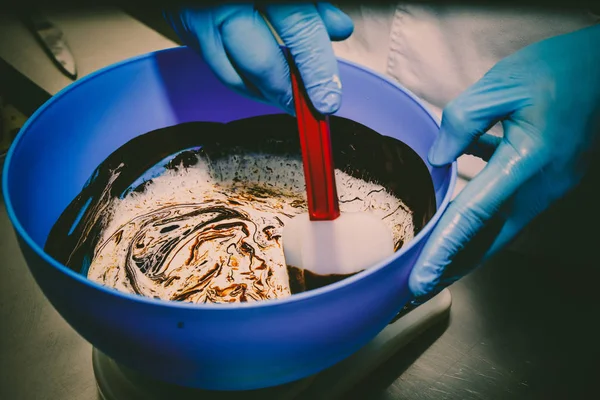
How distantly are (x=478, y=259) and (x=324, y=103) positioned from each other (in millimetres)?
290

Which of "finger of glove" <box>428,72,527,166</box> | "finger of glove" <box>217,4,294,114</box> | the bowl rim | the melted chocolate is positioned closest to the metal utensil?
the melted chocolate

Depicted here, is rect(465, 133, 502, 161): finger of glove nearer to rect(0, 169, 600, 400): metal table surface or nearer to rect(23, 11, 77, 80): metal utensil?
rect(0, 169, 600, 400): metal table surface

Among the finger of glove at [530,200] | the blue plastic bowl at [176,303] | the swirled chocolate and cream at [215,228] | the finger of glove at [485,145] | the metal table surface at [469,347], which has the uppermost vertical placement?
the blue plastic bowl at [176,303]

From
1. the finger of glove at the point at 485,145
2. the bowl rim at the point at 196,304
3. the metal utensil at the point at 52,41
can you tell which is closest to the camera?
the bowl rim at the point at 196,304

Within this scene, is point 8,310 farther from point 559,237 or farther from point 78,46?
point 559,237

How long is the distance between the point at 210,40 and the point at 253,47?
73 millimetres

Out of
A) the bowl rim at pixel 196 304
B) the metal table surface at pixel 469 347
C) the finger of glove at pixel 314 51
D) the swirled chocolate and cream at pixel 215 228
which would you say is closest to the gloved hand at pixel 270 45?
the finger of glove at pixel 314 51

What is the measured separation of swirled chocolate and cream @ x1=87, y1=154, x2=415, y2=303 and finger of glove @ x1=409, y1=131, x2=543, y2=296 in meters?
0.15

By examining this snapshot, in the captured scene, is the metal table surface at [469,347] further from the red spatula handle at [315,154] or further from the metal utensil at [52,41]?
the metal utensil at [52,41]

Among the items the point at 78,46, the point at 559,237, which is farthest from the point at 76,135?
the point at 559,237

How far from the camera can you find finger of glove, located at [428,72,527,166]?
539mm

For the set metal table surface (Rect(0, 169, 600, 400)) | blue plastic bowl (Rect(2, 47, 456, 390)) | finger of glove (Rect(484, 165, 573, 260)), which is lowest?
metal table surface (Rect(0, 169, 600, 400))

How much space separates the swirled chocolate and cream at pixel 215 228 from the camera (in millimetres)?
703

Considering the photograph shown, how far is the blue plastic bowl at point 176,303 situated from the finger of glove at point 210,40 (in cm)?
9
